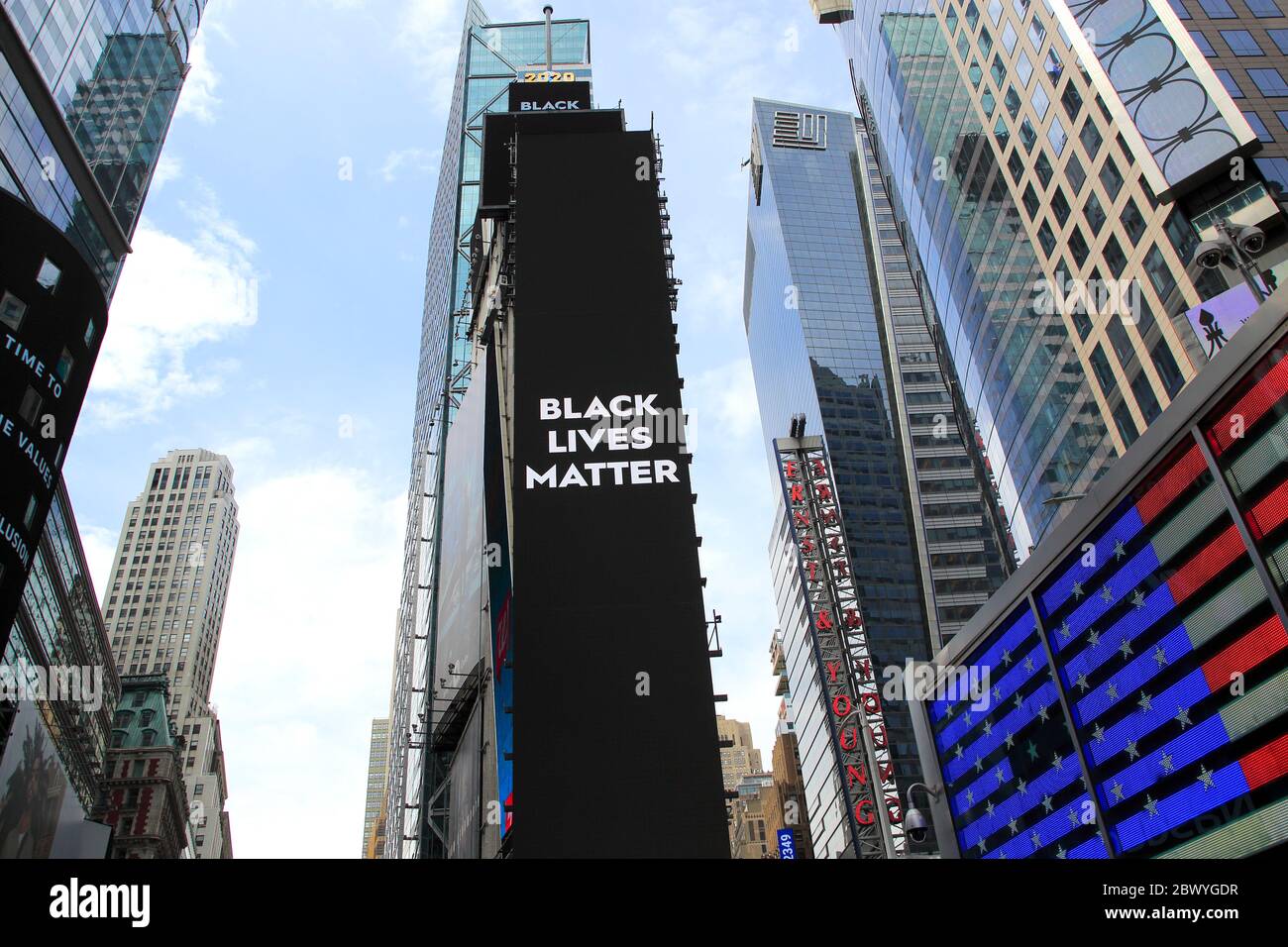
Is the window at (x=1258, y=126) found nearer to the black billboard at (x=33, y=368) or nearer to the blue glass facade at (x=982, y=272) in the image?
the blue glass facade at (x=982, y=272)

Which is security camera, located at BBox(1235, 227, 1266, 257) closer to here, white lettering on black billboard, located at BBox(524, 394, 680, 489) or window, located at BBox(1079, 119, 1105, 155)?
window, located at BBox(1079, 119, 1105, 155)

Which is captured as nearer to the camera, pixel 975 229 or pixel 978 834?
pixel 978 834

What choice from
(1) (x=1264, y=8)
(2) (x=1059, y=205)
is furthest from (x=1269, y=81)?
(2) (x=1059, y=205)

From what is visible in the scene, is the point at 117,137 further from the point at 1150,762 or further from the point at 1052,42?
the point at 1150,762

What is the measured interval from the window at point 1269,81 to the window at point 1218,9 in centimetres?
526

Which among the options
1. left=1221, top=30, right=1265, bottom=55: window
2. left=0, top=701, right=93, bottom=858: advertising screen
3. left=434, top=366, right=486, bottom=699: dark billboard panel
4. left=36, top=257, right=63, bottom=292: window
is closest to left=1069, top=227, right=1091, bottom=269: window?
left=1221, top=30, right=1265, bottom=55: window

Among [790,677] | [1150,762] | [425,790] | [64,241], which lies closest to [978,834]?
[1150,762]

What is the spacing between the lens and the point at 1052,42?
5800 centimetres

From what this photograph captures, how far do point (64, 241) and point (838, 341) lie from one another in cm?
11952

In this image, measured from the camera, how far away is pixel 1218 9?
188ft

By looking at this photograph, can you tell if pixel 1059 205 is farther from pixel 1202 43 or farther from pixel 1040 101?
pixel 1202 43

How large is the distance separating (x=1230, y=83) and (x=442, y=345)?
52.4 meters

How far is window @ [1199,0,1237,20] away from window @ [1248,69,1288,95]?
17.2ft

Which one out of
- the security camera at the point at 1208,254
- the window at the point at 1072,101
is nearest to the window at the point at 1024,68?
the window at the point at 1072,101
